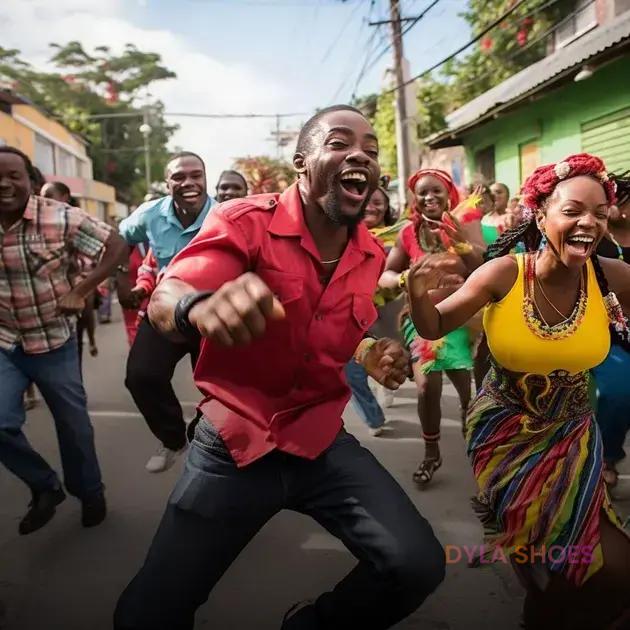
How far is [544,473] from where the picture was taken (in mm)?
2316

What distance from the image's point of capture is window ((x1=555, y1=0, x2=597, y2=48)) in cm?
1504

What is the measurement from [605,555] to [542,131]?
437 inches

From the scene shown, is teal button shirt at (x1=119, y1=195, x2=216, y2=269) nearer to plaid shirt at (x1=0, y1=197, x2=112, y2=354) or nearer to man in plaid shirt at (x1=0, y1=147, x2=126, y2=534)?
man in plaid shirt at (x1=0, y1=147, x2=126, y2=534)

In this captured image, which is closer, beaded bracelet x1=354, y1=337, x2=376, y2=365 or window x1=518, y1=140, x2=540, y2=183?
beaded bracelet x1=354, y1=337, x2=376, y2=365

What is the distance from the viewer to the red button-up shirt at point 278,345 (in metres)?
1.95

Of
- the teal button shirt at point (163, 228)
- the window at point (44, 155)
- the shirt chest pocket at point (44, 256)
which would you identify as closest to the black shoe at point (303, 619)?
the shirt chest pocket at point (44, 256)

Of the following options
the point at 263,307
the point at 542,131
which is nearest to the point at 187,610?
the point at 263,307

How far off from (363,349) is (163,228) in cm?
217

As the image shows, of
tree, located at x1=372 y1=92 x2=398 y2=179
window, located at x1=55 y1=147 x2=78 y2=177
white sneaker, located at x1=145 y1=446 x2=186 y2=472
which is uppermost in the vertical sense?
window, located at x1=55 y1=147 x2=78 y2=177

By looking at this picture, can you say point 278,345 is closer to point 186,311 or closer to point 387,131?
point 186,311

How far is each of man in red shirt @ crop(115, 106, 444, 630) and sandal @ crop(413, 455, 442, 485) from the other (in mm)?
1774

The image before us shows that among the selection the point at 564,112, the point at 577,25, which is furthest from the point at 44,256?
the point at 577,25

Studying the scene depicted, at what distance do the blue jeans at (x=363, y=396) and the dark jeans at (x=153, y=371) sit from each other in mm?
1308

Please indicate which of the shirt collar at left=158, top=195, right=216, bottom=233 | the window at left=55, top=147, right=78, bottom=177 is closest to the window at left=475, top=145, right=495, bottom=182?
the shirt collar at left=158, top=195, right=216, bottom=233
